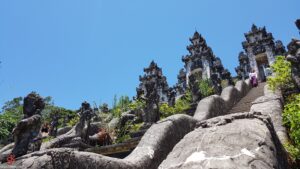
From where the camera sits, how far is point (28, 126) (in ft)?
27.7

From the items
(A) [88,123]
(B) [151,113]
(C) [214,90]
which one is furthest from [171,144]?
(C) [214,90]

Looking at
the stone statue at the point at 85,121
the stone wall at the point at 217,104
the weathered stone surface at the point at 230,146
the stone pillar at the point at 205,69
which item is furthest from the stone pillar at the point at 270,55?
the weathered stone surface at the point at 230,146

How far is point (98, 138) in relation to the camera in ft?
38.8

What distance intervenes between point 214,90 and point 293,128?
38.4 ft

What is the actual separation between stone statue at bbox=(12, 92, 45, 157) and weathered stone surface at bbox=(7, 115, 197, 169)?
108 inches

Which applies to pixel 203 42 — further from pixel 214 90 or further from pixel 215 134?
pixel 215 134

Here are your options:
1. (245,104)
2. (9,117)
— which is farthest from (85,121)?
(9,117)

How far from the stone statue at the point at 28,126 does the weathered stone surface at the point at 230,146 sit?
4881 mm

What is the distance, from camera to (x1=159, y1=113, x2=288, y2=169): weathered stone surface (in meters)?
3.74

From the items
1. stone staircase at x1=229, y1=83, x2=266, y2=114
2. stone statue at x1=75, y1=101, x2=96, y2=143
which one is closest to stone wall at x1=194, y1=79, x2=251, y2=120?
stone staircase at x1=229, y1=83, x2=266, y2=114

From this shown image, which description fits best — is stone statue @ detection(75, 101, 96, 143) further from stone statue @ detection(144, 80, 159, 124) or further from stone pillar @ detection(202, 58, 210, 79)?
stone pillar @ detection(202, 58, 210, 79)

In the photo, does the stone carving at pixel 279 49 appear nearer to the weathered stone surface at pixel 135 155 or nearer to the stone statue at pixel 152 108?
the stone statue at pixel 152 108

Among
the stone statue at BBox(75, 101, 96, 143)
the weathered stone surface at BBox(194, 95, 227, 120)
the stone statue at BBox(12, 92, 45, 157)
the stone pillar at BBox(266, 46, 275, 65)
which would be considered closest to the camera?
the stone statue at BBox(12, 92, 45, 157)

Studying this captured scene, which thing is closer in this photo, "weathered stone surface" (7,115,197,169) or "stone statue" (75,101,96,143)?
"weathered stone surface" (7,115,197,169)
